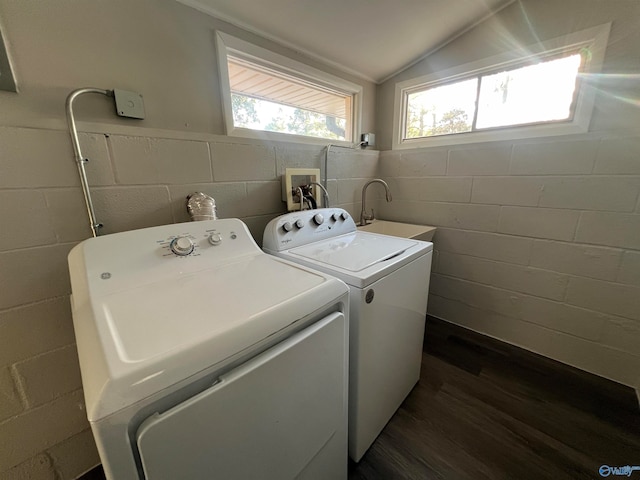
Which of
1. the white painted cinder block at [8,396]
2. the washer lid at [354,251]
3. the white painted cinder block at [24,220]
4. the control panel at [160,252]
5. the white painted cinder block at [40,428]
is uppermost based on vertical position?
the white painted cinder block at [24,220]

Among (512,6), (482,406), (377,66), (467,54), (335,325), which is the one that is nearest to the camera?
(335,325)

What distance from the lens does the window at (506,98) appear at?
1.41 m

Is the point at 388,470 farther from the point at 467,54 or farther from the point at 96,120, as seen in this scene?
the point at 467,54

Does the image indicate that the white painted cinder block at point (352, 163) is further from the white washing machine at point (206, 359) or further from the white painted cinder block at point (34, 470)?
the white painted cinder block at point (34, 470)

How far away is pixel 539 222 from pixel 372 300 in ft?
4.62

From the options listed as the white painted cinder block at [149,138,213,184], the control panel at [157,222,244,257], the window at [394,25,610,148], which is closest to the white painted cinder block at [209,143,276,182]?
the white painted cinder block at [149,138,213,184]

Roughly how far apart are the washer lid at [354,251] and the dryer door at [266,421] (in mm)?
308

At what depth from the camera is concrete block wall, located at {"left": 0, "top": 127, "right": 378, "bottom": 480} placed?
86 cm

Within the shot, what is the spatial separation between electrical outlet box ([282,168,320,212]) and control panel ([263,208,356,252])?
0.61 feet

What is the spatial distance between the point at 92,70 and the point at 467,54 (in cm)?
215

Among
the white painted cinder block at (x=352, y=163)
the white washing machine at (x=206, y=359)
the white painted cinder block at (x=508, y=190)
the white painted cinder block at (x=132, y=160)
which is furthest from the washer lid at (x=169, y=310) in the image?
the white painted cinder block at (x=508, y=190)

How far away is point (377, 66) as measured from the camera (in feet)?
6.37

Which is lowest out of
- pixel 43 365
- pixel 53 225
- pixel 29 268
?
pixel 43 365

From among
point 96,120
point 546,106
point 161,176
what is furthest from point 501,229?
point 96,120
